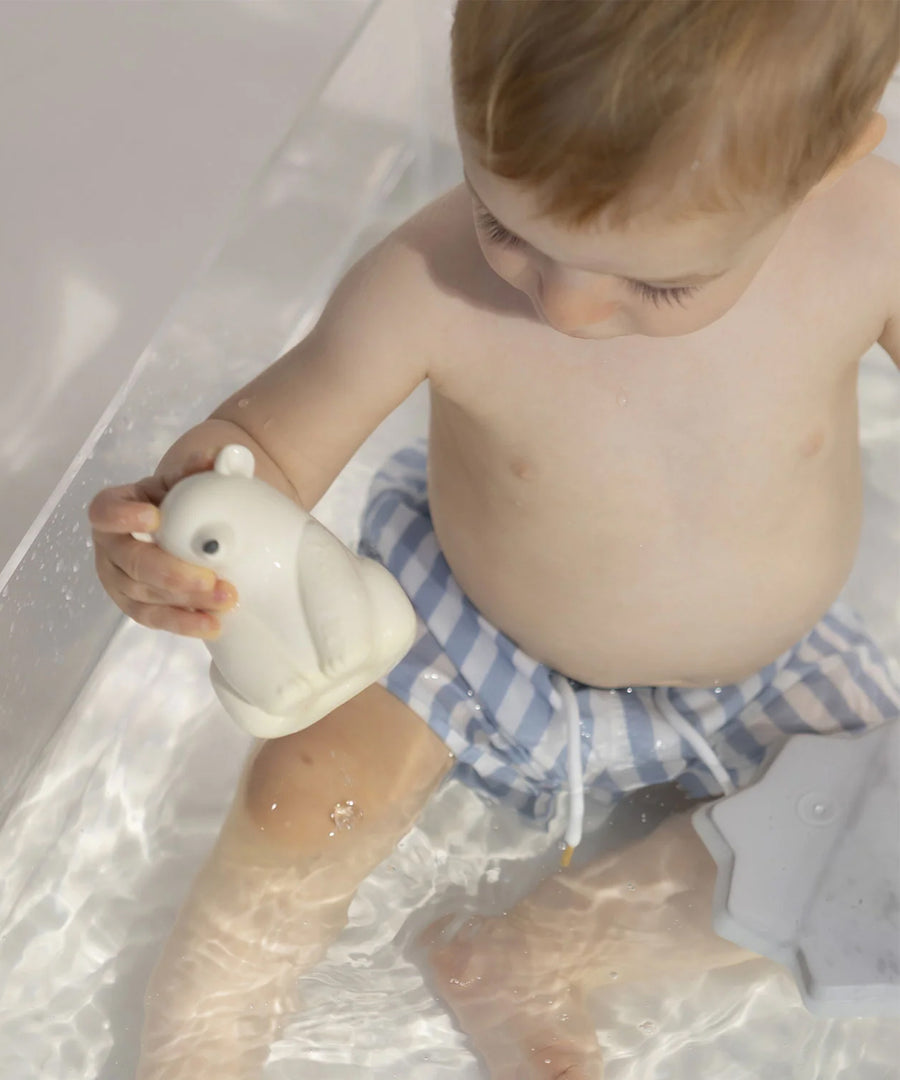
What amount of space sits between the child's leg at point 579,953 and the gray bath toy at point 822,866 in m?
0.05

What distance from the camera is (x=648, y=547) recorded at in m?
0.74

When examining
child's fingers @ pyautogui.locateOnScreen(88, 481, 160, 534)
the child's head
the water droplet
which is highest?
the child's head

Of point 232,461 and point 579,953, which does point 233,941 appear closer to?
point 579,953

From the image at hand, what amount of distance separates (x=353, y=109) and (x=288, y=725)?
26.5 inches

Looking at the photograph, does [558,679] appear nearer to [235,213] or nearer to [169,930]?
[169,930]

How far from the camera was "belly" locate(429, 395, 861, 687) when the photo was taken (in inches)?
28.3

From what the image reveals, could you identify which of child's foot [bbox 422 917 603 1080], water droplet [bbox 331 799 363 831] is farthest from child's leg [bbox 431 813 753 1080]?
water droplet [bbox 331 799 363 831]

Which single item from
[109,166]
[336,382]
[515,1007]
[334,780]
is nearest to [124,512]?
[336,382]

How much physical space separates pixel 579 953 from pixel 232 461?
42 centimetres

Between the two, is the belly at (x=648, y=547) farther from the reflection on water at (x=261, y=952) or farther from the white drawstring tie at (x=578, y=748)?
the reflection on water at (x=261, y=952)

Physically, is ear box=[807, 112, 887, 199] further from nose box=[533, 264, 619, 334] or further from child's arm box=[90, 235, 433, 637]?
child's arm box=[90, 235, 433, 637]

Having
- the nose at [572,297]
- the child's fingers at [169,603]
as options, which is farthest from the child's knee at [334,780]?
the nose at [572,297]

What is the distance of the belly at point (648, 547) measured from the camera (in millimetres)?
720

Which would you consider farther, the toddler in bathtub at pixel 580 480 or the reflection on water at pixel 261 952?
the reflection on water at pixel 261 952
